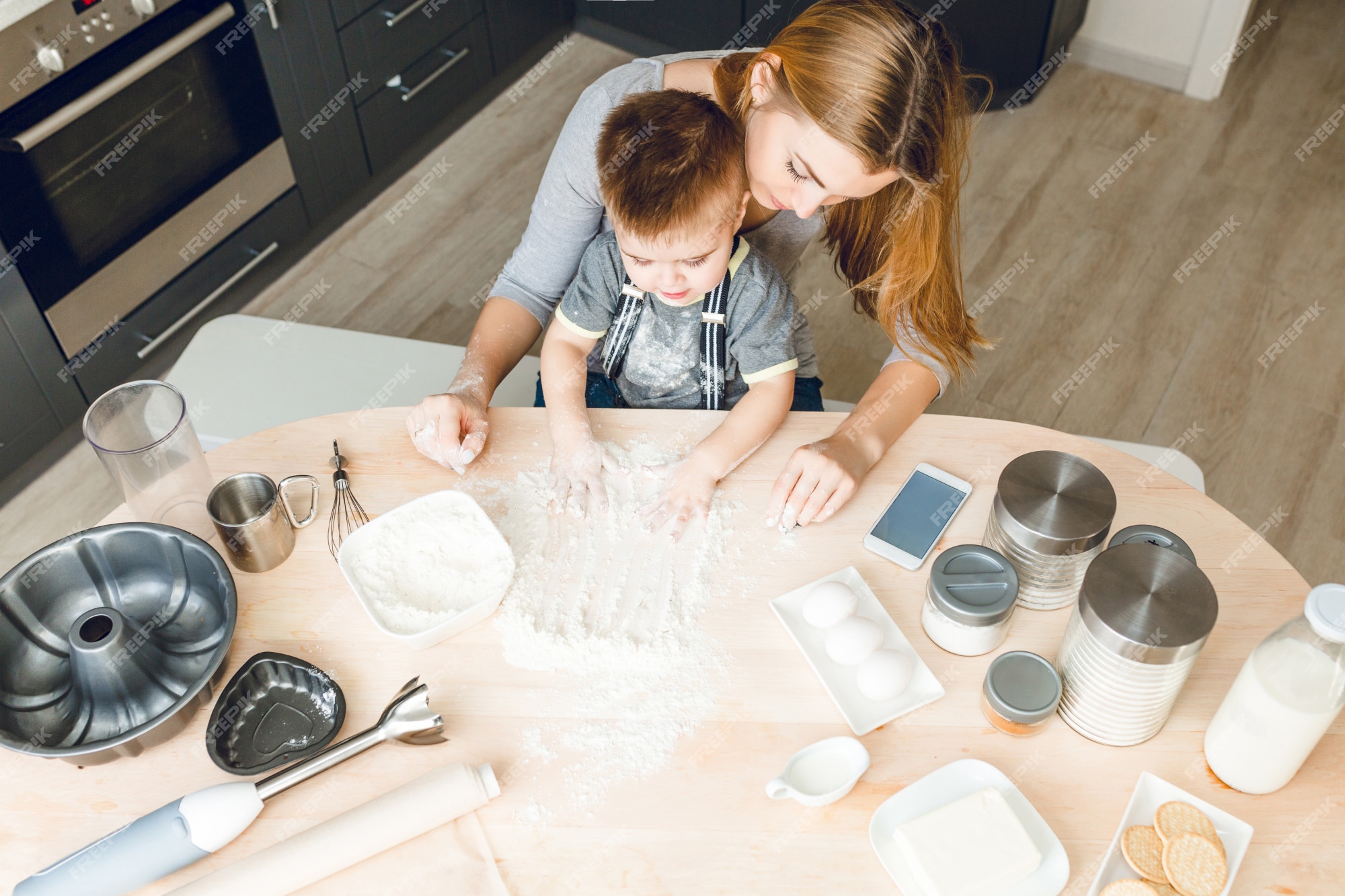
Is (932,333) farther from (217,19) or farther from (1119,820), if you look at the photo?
(217,19)

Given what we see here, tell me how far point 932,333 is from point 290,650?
2.72ft

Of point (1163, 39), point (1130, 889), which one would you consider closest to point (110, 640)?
point (1130, 889)

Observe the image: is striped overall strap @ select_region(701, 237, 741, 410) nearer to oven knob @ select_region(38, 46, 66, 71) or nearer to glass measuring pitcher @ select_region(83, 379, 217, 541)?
glass measuring pitcher @ select_region(83, 379, 217, 541)

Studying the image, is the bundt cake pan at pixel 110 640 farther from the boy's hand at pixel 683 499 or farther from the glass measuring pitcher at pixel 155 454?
the boy's hand at pixel 683 499

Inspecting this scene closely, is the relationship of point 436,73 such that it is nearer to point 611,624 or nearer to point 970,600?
point 611,624

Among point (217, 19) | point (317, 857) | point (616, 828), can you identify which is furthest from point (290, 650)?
point (217, 19)

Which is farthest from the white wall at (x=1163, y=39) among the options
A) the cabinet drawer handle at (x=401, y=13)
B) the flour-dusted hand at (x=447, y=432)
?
the flour-dusted hand at (x=447, y=432)

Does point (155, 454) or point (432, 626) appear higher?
point (155, 454)

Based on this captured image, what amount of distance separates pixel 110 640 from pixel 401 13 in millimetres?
2072

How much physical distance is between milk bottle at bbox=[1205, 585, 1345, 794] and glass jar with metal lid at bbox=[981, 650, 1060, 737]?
14 centimetres

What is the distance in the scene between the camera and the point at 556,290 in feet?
4.71

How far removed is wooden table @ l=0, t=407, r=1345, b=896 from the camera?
88cm

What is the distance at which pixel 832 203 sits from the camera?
1.20 meters

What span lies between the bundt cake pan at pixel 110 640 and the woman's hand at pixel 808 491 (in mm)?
559
